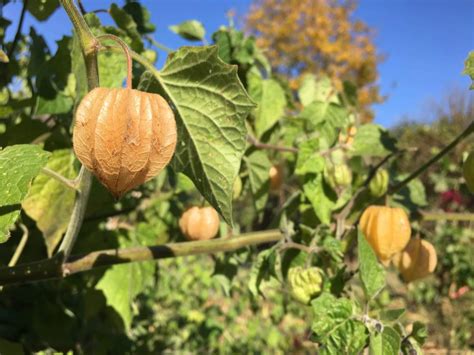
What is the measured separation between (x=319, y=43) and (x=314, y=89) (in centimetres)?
1562

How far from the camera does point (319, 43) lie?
54.8 ft

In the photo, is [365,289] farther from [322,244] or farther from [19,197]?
[19,197]

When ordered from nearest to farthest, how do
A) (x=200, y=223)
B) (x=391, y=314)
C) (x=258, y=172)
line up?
(x=391, y=314), (x=200, y=223), (x=258, y=172)

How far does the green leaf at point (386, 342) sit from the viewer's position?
2.49 feet

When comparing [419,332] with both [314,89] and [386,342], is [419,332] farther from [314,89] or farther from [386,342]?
[314,89]

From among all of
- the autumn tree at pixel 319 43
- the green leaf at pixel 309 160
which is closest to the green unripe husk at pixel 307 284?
the green leaf at pixel 309 160

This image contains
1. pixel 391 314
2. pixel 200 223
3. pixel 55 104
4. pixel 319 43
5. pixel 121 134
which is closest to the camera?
pixel 121 134

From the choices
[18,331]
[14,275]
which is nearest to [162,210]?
[18,331]

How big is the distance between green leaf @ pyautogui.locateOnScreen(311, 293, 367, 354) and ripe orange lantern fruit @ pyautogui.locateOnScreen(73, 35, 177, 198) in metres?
0.39

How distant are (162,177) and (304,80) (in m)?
0.64

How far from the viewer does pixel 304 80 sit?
186cm

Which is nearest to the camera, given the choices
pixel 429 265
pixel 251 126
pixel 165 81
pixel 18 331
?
pixel 165 81

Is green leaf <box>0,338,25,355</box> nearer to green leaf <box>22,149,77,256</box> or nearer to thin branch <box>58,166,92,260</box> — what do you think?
green leaf <box>22,149,77,256</box>

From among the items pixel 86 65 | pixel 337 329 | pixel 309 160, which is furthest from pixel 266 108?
pixel 86 65
